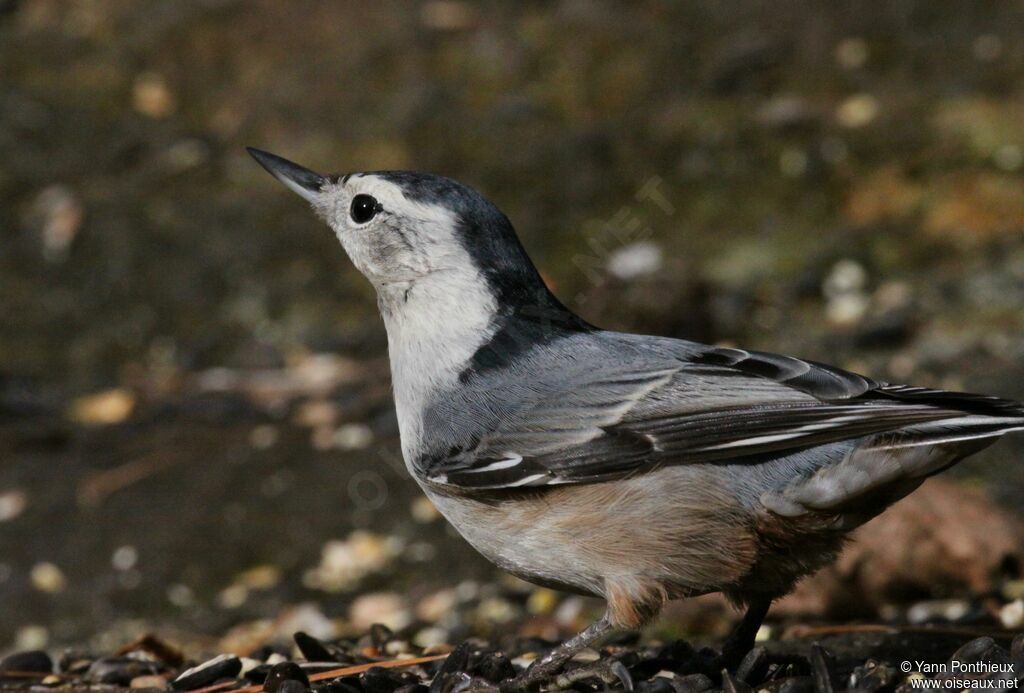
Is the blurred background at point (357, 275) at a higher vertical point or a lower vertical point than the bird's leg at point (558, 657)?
higher

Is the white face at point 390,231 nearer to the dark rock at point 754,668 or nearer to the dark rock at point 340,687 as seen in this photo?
the dark rock at point 340,687

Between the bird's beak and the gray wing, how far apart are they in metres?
1.00

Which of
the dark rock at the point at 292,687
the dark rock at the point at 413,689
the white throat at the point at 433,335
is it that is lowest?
the dark rock at the point at 413,689

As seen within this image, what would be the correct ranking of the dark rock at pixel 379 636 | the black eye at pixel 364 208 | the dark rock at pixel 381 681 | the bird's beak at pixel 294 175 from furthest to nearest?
the dark rock at pixel 379 636 < the bird's beak at pixel 294 175 < the black eye at pixel 364 208 < the dark rock at pixel 381 681

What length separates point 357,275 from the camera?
7.99 metres

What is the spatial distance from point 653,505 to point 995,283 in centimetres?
427

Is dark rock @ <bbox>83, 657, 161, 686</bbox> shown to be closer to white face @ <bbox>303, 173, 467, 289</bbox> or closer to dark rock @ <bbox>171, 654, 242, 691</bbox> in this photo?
dark rock @ <bbox>171, 654, 242, 691</bbox>

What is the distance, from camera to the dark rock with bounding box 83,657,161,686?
3656mm

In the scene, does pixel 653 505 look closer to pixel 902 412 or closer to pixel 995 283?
pixel 902 412

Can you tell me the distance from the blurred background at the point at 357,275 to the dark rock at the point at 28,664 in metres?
1.31

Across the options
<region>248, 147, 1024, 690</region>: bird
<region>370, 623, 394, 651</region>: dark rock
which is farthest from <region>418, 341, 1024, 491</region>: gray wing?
<region>370, 623, 394, 651</region>: dark rock

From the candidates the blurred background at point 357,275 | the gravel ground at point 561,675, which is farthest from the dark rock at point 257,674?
the blurred background at point 357,275

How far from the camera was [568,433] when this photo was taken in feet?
10.9

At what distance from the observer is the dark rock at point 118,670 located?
3656 millimetres
